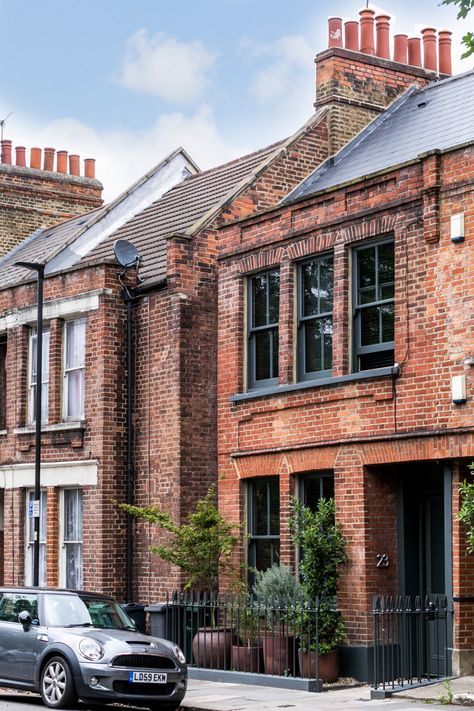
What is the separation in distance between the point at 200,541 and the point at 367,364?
4.07 metres

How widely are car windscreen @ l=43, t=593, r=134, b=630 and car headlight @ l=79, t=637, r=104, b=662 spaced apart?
0.80 metres

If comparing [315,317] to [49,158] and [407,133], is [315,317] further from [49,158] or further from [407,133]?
[49,158]

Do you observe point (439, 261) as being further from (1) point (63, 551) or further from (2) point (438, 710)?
(1) point (63, 551)

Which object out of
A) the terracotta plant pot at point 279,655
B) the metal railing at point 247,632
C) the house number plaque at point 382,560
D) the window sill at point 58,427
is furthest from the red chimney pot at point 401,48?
the terracotta plant pot at point 279,655

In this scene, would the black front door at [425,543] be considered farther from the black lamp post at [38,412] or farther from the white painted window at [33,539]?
the white painted window at [33,539]

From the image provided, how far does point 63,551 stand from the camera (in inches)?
901

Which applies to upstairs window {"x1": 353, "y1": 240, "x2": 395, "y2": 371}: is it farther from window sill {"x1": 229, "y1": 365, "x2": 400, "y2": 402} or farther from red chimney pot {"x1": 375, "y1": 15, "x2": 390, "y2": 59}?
red chimney pot {"x1": 375, "y1": 15, "x2": 390, "y2": 59}

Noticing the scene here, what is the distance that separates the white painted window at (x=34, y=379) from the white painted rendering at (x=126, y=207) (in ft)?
6.52

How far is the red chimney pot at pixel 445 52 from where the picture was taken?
2431cm

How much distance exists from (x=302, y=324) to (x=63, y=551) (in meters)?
6.89

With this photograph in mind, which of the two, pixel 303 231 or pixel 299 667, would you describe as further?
pixel 303 231

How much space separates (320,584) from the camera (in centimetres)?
1731

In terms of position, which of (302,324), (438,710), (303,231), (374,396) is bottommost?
(438,710)

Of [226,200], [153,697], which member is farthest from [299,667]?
[226,200]
